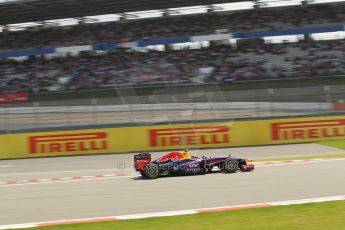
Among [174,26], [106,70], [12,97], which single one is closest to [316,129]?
[106,70]

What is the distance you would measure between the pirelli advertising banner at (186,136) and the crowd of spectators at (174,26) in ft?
49.0

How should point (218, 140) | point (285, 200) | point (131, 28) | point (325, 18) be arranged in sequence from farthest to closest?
point (131, 28), point (325, 18), point (218, 140), point (285, 200)

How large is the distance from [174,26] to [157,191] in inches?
1000

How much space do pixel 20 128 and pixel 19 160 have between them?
1.35 meters

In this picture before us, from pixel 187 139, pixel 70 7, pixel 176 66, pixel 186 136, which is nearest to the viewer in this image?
pixel 187 139

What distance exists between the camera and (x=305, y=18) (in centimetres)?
3180

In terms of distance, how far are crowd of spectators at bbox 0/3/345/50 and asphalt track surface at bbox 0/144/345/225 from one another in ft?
67.9

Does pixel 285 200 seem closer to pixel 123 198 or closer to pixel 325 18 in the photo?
pixel 123 198

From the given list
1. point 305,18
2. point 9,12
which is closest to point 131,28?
point 9,12

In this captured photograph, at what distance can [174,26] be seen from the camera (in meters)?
33.8

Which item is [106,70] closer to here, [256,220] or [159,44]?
[159,44]

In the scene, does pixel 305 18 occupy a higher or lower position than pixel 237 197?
higher

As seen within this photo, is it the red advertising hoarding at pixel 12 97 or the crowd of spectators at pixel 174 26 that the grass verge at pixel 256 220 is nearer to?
the red advertising hoarding at pixel 12 97

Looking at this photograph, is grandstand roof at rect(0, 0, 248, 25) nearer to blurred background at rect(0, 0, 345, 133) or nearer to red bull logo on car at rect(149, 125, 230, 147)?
blurred background at rect(0, 0, 345, 133)
